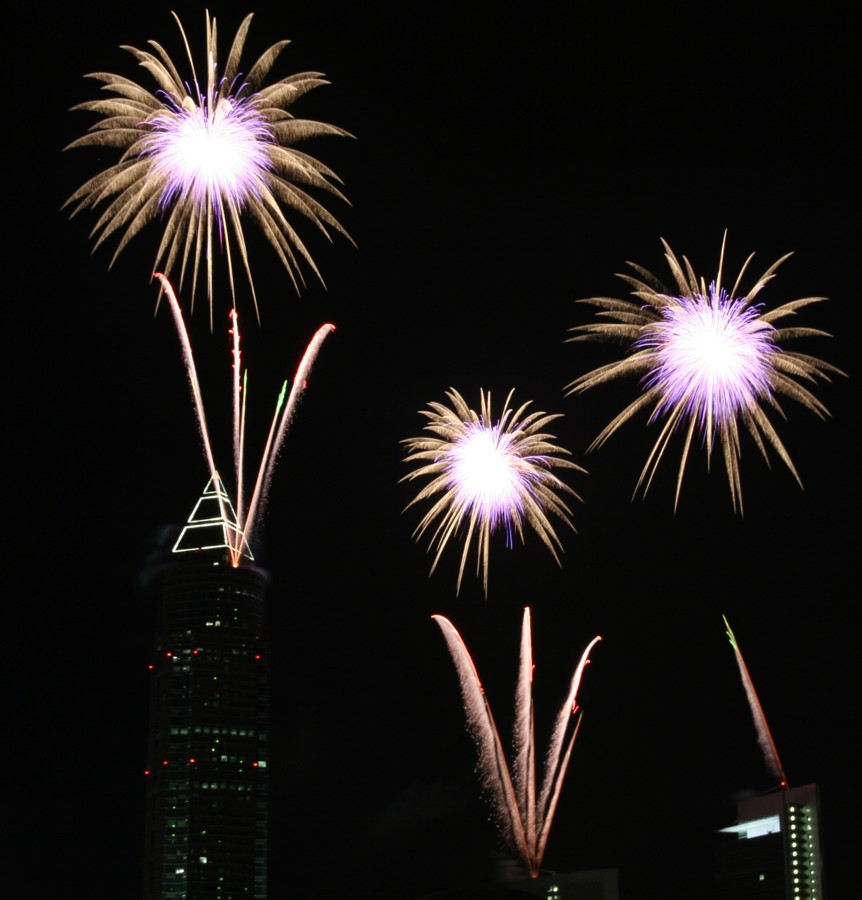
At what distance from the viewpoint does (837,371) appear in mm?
76250

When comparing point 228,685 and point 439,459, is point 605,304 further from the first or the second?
point 228,685

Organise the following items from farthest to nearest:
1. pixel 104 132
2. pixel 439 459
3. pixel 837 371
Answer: pixel 439 459 < pixel 837 371 < pixel 104 132

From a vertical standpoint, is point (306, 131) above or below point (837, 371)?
above

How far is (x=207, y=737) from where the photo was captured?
185625 millimetres

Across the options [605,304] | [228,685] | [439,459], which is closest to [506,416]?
[439,459]

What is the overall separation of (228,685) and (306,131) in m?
125

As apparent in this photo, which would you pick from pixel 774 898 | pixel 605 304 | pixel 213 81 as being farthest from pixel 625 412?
pixel 774 898

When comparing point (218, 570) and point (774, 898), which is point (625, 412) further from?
point (774, 898)

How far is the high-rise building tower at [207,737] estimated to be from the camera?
181 metres

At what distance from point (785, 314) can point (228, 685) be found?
121 meters

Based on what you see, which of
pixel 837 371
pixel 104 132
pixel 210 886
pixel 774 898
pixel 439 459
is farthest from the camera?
pixel 774 898

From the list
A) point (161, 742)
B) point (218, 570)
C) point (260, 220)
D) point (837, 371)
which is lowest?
point (837, 371)

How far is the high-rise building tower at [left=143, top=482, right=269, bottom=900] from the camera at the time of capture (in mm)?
180750

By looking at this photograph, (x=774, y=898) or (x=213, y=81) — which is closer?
(x=213, y=81)
